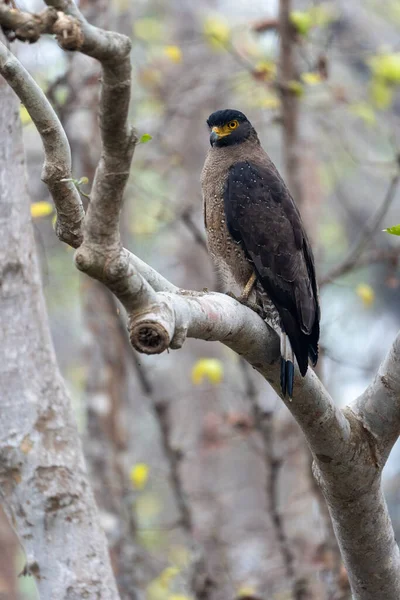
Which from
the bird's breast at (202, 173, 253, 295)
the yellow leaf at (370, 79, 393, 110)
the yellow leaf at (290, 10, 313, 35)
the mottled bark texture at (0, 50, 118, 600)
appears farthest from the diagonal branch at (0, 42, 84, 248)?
the yellow leaf at (370, 79, 393, 110)

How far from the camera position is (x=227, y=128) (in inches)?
190

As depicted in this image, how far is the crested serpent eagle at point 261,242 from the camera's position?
12.9ft

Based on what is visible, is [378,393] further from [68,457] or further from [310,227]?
[310,227]

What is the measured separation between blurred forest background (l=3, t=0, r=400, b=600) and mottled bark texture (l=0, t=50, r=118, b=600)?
61 centimetres

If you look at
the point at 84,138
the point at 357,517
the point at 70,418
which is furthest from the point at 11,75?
the point at 84,138

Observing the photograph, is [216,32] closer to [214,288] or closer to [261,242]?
[214,288]

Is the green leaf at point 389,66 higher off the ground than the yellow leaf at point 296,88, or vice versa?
the green leaf at point 389,66

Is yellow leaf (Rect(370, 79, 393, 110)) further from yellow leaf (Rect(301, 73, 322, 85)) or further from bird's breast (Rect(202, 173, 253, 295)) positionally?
bird's breast (Rect(202, 173, 253, 295))

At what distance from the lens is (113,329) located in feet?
24.1

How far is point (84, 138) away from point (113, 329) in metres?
1.64

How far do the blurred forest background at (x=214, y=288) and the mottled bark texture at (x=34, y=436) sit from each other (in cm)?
61

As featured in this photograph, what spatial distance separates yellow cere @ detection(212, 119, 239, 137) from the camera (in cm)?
480

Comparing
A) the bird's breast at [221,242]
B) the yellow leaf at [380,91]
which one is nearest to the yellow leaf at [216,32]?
the yellow leaf at [380,91]

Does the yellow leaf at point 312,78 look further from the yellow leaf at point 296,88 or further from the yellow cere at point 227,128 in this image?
the yellow cere at point 227,128
